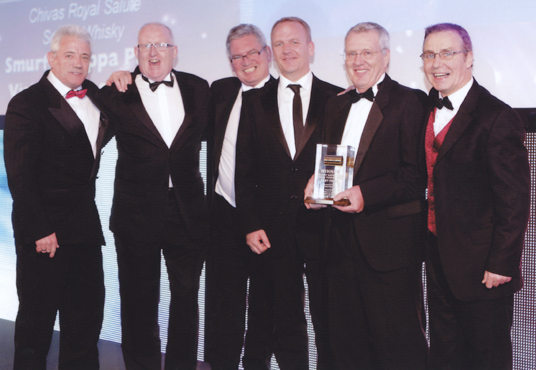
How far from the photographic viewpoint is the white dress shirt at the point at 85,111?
2.77 meters

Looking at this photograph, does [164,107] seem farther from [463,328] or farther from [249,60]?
[463,328]

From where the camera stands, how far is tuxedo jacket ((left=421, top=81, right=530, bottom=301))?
2.02 m

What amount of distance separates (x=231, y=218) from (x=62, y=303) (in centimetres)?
116

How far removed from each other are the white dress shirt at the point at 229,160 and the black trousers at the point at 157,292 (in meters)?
0.29

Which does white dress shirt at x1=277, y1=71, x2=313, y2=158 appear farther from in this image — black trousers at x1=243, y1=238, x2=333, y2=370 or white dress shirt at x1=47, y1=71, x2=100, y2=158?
white dress shirt at x1=47, y1=71, x2=100, y2=158

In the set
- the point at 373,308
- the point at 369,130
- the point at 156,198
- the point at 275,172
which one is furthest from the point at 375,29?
the point at 156,198

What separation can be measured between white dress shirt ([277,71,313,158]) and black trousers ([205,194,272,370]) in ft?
1.82

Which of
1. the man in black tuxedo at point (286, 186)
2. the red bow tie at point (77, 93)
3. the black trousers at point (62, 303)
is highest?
the red bow tie at point (77, 93)

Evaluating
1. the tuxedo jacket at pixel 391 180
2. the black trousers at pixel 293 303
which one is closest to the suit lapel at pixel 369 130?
the tuxedo jacket at pixel 391 180

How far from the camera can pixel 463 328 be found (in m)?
2.18

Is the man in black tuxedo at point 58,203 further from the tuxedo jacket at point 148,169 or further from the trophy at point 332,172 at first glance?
the trophy at point 332,172

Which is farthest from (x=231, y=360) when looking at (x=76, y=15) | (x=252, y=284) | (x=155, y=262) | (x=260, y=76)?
(x=76, y=15)

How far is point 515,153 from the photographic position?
2.02 meters

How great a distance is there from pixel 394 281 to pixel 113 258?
2356 mm
